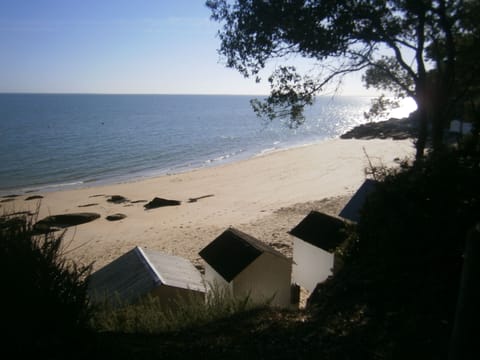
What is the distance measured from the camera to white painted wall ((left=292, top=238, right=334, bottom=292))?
29.1ft

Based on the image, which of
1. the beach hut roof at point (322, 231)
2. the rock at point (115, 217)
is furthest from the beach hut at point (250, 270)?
the rock at point (115, 217)

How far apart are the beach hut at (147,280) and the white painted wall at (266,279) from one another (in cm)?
93

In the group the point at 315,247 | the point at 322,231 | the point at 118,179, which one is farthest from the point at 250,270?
the point at 118,179

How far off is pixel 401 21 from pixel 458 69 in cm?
194

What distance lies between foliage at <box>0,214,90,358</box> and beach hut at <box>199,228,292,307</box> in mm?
4731

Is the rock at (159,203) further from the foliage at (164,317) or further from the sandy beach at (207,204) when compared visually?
the foliage at (164,317)

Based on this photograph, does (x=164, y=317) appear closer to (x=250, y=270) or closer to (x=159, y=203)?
(x=250, y=270)

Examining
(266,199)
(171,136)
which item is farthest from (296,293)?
(171,136)

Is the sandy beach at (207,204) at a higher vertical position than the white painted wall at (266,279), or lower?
lower

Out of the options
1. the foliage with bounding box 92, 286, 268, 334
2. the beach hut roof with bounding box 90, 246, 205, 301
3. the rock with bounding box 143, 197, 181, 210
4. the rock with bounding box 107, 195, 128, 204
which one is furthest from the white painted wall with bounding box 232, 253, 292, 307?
the rock with bounding box 107, 195, 128, 204

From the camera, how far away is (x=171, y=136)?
6328 cm

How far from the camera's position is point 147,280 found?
7.70 m

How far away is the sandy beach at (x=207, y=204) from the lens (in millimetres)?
15781

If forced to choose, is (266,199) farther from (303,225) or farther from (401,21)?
(401,21)
